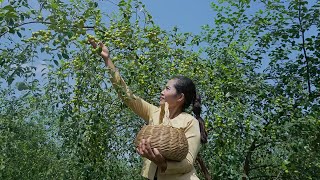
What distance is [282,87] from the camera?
578 cm

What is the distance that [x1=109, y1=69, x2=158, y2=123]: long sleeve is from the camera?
3039 mm

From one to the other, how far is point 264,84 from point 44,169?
15.4ft

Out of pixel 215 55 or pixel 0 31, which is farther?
pixel 215 55

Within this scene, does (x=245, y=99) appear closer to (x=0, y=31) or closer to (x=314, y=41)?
(x=314, y=41)

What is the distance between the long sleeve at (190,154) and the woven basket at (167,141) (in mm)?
43

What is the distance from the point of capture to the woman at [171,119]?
252 centimetres

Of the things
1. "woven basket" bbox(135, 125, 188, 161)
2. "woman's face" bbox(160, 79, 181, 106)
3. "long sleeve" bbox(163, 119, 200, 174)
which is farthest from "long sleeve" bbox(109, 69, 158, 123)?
"woven basket" bbox(135, 125, 188, 161)

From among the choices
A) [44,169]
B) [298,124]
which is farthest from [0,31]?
[44,169]

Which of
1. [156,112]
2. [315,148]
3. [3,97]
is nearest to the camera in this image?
[156,112]

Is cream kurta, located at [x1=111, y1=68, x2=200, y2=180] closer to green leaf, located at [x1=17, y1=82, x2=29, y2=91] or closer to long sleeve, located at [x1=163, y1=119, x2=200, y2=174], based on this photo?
long sleeve, located at [x1=163, y1=119, x2=200, y2=174]

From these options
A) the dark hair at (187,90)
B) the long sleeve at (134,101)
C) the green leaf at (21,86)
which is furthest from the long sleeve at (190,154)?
the green leaf at (21,86)

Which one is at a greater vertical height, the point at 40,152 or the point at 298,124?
the point at 298,124

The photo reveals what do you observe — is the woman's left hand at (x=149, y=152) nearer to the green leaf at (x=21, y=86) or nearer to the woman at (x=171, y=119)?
the woman at (x=171, y=119)

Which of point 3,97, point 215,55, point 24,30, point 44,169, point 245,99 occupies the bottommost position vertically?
point 44,169
